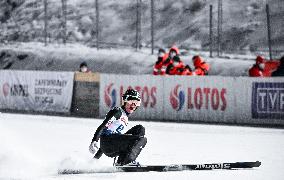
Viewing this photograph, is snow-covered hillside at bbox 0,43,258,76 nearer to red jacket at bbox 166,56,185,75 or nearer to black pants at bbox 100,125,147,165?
red jacket at bbox 166,56,185,75

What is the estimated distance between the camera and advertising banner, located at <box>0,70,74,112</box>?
78.1 feet

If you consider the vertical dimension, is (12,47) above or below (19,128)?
above

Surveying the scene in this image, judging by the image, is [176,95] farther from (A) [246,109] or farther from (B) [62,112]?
(B) [62,112]

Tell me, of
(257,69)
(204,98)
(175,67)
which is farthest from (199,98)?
(257,69)

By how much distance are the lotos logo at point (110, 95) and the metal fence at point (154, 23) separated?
1304cm

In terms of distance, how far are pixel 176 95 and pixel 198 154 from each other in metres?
9.03

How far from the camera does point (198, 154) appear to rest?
1179 cm

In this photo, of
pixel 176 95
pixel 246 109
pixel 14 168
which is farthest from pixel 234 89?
pixel 14 168

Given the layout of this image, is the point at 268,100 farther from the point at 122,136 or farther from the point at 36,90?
the point at 122,136

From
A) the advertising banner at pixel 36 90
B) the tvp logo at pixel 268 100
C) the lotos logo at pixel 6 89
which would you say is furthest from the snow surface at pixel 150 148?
the lotos logo at pixel 6 89

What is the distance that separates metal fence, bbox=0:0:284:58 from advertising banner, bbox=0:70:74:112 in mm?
9923

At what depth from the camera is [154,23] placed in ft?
143

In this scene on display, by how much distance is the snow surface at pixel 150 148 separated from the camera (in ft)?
29.2

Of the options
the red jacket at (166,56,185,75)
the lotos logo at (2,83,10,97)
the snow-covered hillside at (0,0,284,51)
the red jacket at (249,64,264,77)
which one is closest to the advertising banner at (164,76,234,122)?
the red jacket at (166,56,185,75)
